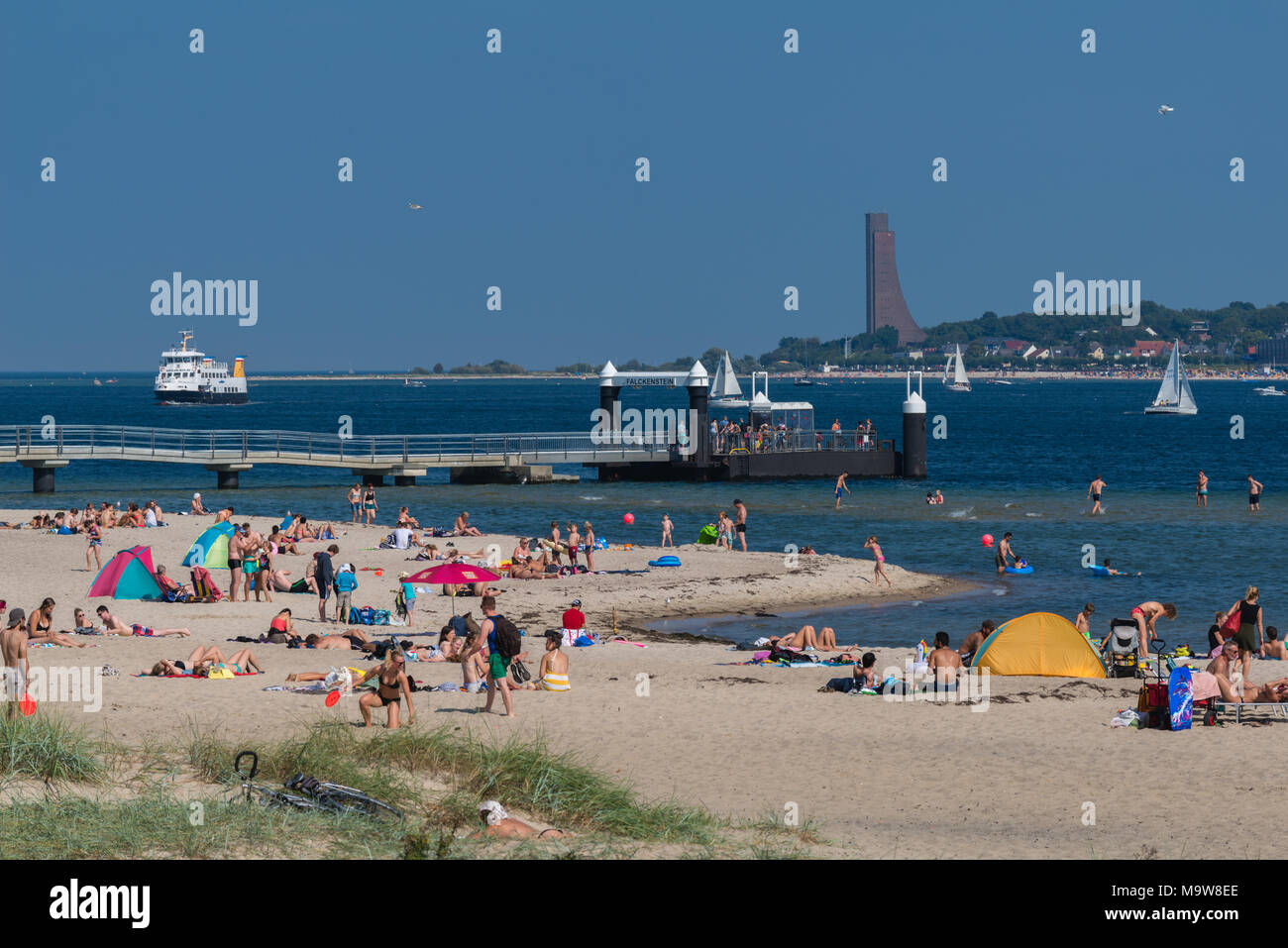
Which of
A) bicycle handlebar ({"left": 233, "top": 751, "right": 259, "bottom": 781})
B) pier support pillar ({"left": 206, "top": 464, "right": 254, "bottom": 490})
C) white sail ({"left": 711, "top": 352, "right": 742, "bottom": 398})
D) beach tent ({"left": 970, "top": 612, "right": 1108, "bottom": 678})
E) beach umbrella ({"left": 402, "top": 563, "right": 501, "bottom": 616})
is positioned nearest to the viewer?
bicycle handlebar ({"left": 233, "top": 751, "right": 259, "bottom": 781})

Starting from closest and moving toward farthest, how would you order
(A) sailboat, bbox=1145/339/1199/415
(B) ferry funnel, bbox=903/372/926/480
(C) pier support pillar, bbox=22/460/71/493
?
(C) pier support pillar, bbox=22/460/71/493
(B) ferry funnel, bbox=903/372/926/480
(A) sailboat, bbox=1145/339/1199/415

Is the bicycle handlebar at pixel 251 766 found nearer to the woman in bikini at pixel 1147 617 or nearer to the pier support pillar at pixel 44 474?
the woman in bikini at pixel 1147 617

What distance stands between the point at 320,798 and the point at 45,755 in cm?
258

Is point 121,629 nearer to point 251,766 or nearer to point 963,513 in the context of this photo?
point 251,766

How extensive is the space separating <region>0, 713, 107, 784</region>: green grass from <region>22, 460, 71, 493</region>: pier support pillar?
38.6 meters

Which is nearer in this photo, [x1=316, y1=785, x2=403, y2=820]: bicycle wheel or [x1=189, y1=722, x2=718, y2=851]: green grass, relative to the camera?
[x1=316, y1=785, x2=403, y2=820]: bicycle wheel

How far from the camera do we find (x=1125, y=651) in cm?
1844

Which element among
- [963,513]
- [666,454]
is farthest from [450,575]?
[666,454]

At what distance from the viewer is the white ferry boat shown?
144 meters

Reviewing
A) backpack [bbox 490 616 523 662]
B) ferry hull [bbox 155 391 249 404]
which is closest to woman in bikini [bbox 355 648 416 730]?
backpack [bbox 490 616 523 662]

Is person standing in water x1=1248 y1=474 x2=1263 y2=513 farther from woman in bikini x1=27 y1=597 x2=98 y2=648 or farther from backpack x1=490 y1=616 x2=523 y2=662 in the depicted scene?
woman in bikini x1=27 y1=597 x2=98 y2=648

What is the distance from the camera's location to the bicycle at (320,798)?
1091 centimetres
